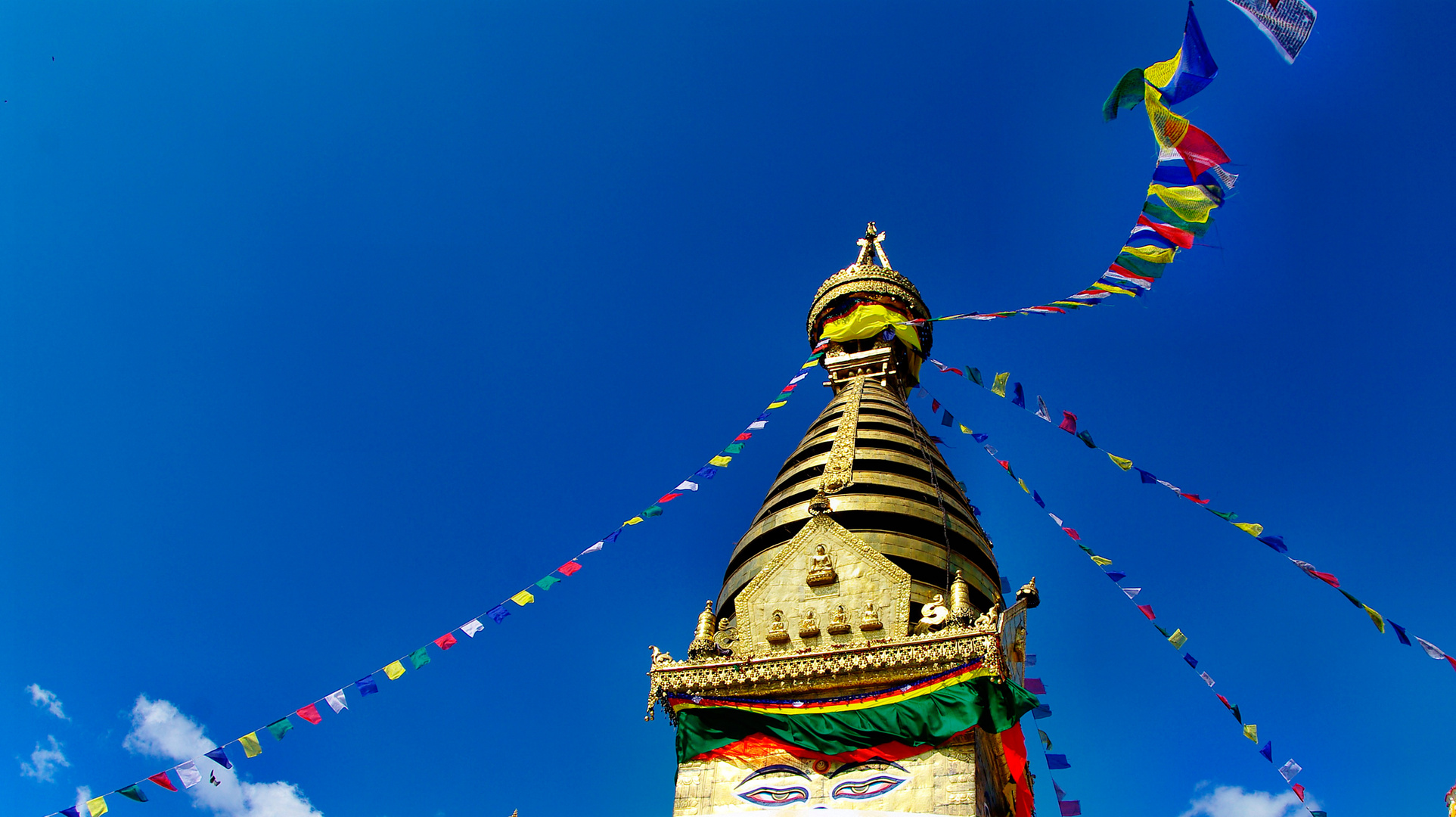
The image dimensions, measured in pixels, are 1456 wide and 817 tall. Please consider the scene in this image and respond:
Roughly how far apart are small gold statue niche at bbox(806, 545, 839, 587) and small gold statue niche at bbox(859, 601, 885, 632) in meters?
0.58

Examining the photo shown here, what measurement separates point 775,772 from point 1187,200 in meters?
7.12

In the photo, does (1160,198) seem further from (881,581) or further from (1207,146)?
(881,581)

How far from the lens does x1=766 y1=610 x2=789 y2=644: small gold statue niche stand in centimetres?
1072

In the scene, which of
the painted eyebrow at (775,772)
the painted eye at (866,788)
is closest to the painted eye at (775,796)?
the painted eyebrow at (775,772)

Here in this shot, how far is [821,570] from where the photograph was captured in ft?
36.4

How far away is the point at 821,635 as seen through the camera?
35.1 ft

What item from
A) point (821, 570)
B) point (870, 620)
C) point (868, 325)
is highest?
point (868, 325)

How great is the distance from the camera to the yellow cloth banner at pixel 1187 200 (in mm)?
8531

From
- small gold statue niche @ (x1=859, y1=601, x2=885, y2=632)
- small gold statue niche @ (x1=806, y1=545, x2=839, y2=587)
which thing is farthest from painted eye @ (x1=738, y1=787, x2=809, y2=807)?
small gold statue niche @ (x1=806, y1=545, x2=839, y2=587)

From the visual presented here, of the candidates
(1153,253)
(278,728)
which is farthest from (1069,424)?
(278,728)

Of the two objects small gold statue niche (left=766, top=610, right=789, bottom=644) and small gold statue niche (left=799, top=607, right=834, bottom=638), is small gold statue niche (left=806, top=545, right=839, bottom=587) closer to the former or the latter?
small gold statue niche (left=799, top=607, right=834, bottom=638)

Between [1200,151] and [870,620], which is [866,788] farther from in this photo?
[1200,151]

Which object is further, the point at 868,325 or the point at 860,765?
the point at 868,325

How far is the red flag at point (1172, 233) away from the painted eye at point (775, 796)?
671 centimetres
